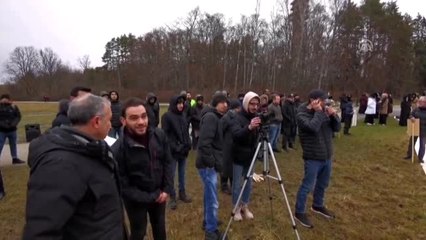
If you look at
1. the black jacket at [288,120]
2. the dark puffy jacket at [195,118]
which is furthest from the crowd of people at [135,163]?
the black jacket at [288,120]

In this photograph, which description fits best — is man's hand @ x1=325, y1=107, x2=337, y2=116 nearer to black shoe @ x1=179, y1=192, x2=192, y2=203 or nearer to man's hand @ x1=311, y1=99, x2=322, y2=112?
man's hand @ x1=311, y1=99, x2=322, y2=112

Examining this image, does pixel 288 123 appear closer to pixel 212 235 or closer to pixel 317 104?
pixel 317 104

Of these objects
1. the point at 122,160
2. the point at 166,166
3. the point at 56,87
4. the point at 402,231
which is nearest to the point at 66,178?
the point at 122,160

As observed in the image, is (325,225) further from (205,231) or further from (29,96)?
(29,96)

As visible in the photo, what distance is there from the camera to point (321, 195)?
5895 millimetres

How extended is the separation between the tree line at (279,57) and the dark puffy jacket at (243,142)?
20331 millimetres

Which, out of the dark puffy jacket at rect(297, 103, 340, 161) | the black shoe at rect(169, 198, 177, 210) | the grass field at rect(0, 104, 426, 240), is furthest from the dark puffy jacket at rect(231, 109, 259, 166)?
the black shoe at rect(169, 198, 177, 210)

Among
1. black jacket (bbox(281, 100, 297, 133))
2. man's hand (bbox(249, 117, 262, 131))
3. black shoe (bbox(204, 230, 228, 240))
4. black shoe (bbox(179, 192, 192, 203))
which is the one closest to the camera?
man's hand (bbox(249, 117, 262, 131))

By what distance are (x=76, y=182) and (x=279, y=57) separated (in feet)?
95.3

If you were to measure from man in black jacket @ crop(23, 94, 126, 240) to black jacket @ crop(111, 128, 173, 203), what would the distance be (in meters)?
1.09

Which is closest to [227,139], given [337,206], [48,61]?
[337,206]

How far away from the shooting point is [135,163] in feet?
11.3

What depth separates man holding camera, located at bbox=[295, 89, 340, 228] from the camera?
5.24 m

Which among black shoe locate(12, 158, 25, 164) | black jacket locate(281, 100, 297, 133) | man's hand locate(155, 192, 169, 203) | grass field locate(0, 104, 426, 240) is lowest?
grass field locate(0, 104, 426, 240)
